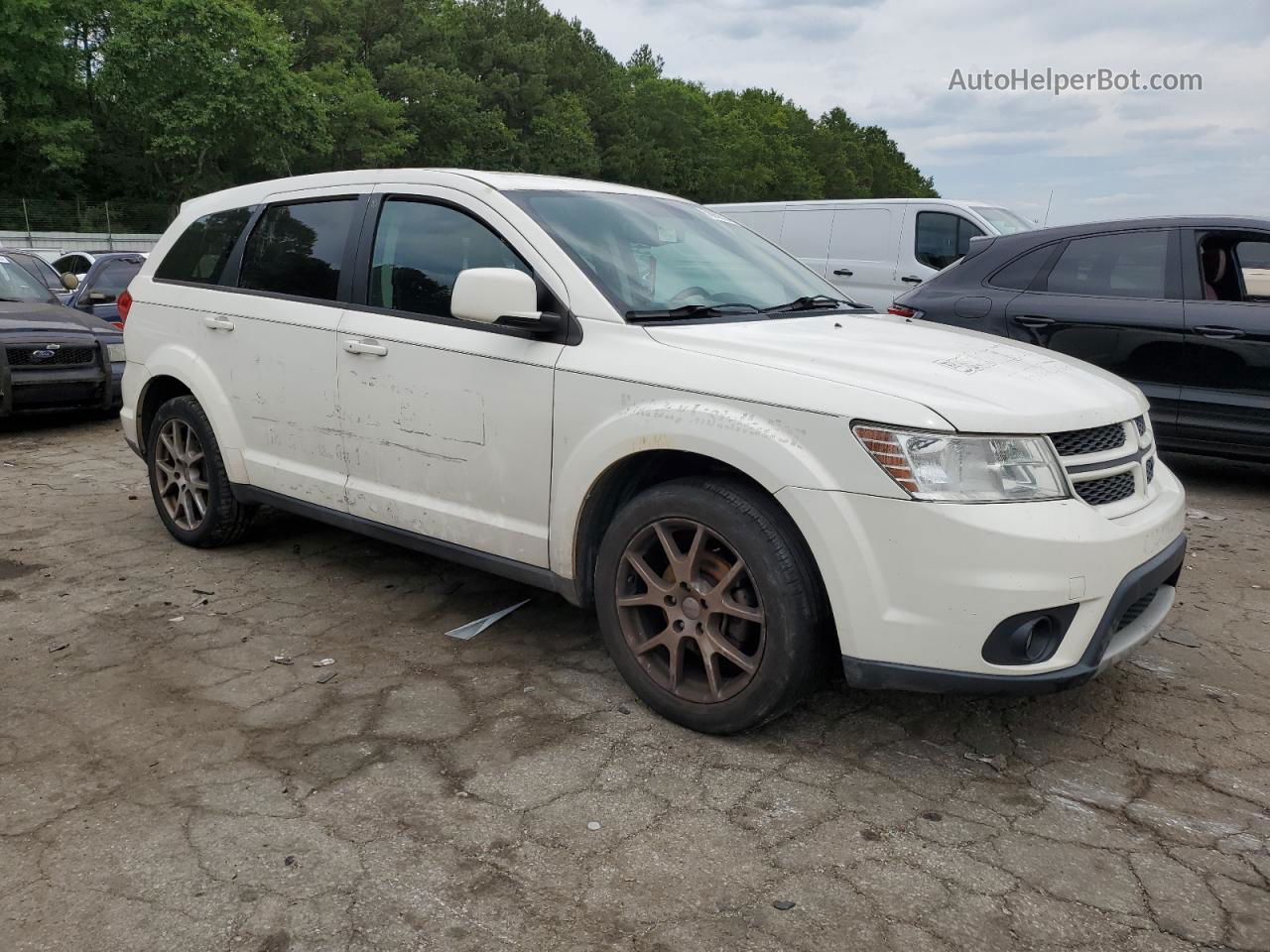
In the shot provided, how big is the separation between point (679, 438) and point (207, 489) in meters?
2.87

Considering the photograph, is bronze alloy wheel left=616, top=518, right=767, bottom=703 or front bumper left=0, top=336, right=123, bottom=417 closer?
bronze alloy wheel left=616, top=518, right=767, bottom=703

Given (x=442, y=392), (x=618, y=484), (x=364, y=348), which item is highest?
(x=364, y=348)

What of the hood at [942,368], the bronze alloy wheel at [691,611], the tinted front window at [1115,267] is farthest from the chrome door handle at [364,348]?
the tinted front window at [1115,267]

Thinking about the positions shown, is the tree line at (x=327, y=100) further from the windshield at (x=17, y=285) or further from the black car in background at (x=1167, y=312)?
the black car in background at (x=1167, y=312)

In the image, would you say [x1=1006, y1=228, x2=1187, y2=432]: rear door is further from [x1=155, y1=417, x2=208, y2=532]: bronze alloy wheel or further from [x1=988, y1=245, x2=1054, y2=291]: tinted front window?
[x1=155, y1=417, x2=208, y2=532]: bronze alloy wheel

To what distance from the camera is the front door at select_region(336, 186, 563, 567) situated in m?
3.66

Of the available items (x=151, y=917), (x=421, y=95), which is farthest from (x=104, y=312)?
(x=421, y=95)

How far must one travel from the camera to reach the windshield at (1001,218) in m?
11.0

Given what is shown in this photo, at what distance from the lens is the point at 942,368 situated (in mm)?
3168

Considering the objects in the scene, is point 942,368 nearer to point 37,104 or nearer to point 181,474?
point 181,474

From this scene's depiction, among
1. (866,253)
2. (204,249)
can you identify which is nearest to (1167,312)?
(204,249)

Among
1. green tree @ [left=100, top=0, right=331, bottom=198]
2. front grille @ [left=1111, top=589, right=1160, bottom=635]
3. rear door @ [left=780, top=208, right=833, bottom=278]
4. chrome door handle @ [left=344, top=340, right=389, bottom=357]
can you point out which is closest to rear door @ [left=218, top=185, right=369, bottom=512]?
chrome door handle @ [left=344, top=340, right=389, bottom=357]

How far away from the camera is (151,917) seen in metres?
2.43

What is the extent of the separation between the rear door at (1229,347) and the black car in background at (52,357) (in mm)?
8249
